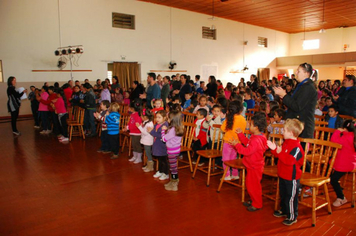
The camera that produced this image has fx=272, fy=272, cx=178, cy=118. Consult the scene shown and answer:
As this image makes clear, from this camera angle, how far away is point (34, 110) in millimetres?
8945

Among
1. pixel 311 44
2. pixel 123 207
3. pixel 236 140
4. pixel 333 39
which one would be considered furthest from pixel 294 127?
pixel 311 44

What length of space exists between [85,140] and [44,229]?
4.27 m

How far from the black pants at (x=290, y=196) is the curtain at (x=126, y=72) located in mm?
10289

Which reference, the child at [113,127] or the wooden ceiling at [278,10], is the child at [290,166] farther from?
the wooden ceiling at [278,10]

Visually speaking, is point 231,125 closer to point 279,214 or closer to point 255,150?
point 255,150

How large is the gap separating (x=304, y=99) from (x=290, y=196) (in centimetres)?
108

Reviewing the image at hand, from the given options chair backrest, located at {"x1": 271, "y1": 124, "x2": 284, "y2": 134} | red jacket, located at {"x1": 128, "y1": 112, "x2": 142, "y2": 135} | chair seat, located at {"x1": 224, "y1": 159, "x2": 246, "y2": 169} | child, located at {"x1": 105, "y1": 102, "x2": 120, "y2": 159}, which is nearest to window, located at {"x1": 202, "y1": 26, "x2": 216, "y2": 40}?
child, located at {"x1": 105, "y1": 102, "x2": 120, "y2": 159}

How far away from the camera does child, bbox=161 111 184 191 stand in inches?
150

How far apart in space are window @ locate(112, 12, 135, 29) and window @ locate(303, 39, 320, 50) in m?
13.5

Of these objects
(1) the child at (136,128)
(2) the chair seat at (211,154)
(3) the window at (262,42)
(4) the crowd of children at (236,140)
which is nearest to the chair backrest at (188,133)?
(4) the crowd of children at (236,140)

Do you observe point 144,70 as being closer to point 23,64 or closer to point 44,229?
point 23,64

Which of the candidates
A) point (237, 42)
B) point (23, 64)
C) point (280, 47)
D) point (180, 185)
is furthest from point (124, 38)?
point (280, 47)

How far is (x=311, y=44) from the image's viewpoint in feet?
64.3

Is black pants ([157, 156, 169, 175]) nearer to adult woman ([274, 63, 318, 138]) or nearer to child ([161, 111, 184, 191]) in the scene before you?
child ([161, 111, 184, 191])
